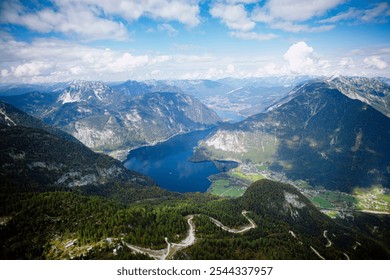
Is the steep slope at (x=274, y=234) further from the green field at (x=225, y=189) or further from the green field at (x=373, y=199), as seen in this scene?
the green field at (x=373, y=199)

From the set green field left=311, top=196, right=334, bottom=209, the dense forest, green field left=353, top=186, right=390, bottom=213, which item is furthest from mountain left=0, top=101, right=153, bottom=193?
green field left=353, top=186, right=390, bottom=213

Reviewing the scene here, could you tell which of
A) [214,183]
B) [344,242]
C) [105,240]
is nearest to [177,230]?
[105,240]

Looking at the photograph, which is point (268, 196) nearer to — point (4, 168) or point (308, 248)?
point (308, 248)

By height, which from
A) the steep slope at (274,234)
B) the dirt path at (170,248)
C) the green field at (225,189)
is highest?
the dirt path at (170,248)

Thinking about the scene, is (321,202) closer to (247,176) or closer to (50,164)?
(247,176)

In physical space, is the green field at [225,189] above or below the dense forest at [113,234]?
below

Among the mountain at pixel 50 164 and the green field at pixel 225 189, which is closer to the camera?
the mountain at pixel 50 164

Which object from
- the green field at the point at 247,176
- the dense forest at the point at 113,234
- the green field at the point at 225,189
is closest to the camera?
the dense forest at the point at 113,234

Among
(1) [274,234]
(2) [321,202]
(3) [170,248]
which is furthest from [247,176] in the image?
(3) [170,248]

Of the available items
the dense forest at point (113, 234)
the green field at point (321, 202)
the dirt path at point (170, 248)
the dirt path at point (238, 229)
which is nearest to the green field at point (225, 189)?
the green field at point (321, 202)
